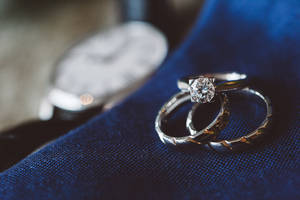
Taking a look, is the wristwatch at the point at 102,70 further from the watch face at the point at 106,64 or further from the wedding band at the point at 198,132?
the wedding band at the point at 198,132

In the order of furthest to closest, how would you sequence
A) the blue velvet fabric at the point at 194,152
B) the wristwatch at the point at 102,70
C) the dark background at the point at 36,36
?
the dark background at the point at 36,36 < the wristwatch at the point at 102,70 < the blue velvet fabric at the point at 194,152

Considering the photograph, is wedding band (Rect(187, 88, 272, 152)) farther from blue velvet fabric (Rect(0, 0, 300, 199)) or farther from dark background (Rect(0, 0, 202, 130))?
dark background (Rect(0, 0, 202, 130))

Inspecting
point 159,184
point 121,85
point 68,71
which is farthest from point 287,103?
point 68,71

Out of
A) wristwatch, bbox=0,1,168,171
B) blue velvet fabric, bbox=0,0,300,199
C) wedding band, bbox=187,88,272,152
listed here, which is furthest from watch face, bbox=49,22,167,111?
wedding band, bbox=187,88,272,152

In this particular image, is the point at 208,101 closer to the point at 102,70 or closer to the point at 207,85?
the point at 207,85

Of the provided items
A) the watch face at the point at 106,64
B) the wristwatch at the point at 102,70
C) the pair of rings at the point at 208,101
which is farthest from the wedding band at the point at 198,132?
the watch face at the point at 106,64

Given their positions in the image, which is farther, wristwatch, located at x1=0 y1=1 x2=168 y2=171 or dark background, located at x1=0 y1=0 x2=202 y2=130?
dark background, located at x1=0 y1=0 x2=202 y2=130

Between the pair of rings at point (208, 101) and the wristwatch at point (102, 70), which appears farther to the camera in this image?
the wristwatch at point (102, 70)
